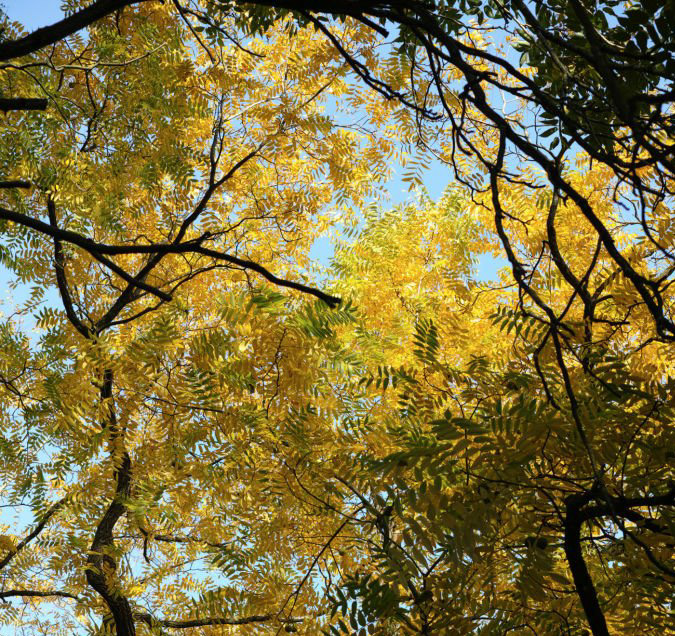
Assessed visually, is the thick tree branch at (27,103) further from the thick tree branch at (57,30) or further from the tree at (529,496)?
the tree at (529,496)

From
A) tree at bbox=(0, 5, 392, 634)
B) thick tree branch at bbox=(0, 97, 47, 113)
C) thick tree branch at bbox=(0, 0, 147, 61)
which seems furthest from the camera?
tree at bbox=(0, 5, 392, 634)

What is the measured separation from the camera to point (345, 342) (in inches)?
183

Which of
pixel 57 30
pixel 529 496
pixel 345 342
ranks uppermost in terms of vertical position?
pixel 345 342

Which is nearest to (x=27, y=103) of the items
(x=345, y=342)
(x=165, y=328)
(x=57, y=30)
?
(x=57, y=30)

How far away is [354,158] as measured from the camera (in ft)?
20.9

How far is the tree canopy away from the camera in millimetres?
1771

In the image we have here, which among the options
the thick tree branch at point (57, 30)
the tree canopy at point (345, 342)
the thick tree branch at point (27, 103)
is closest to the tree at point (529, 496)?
the tree canopy at point (345, 342)

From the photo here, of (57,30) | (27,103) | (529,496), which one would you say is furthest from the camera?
(529,496)

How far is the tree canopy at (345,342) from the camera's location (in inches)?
69.7

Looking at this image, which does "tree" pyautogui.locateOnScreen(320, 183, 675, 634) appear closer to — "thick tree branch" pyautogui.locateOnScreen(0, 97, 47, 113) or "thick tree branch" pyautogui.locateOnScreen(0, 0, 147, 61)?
"thick tree branch" pyautogui.locateOnScreen(0, 0, 147, 61)

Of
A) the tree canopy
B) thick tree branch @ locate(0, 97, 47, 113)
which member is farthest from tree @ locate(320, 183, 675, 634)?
thick tree branch @ locate(0, 97, 47, 113)

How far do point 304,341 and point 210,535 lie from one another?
7.32 ft

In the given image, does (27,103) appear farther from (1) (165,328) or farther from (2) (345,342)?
(2) (345,342)

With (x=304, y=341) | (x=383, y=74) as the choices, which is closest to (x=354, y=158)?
(x=383, y=74)
